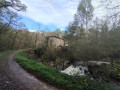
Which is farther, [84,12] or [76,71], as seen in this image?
[84,12]

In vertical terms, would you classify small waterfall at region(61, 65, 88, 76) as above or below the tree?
below

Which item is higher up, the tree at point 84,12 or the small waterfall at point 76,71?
the tree at point 84,12

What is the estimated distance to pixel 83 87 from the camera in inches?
124

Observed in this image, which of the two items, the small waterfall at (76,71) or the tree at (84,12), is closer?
the small waterfall at (76,71)

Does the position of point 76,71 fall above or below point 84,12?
below

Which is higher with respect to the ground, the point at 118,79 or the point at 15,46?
the point at 15,46

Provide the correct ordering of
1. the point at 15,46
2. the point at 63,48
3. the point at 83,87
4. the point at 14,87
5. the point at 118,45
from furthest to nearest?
the point at 15,46, the point at 63,48, the point at 118,45, the point at 83,87, the point at 14,87

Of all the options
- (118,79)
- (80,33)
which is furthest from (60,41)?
(118,79)

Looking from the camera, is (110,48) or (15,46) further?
(15,46)

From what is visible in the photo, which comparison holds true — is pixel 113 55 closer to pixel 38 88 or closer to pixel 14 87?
pixel 38 88

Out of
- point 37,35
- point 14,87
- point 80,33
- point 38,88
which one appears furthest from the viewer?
point 37,35

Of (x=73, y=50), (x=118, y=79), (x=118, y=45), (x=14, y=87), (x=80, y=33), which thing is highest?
(x=80, y=33)

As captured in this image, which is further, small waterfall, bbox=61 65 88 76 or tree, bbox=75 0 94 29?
tree, bbox=75 0 94 29

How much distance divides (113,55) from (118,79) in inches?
189
